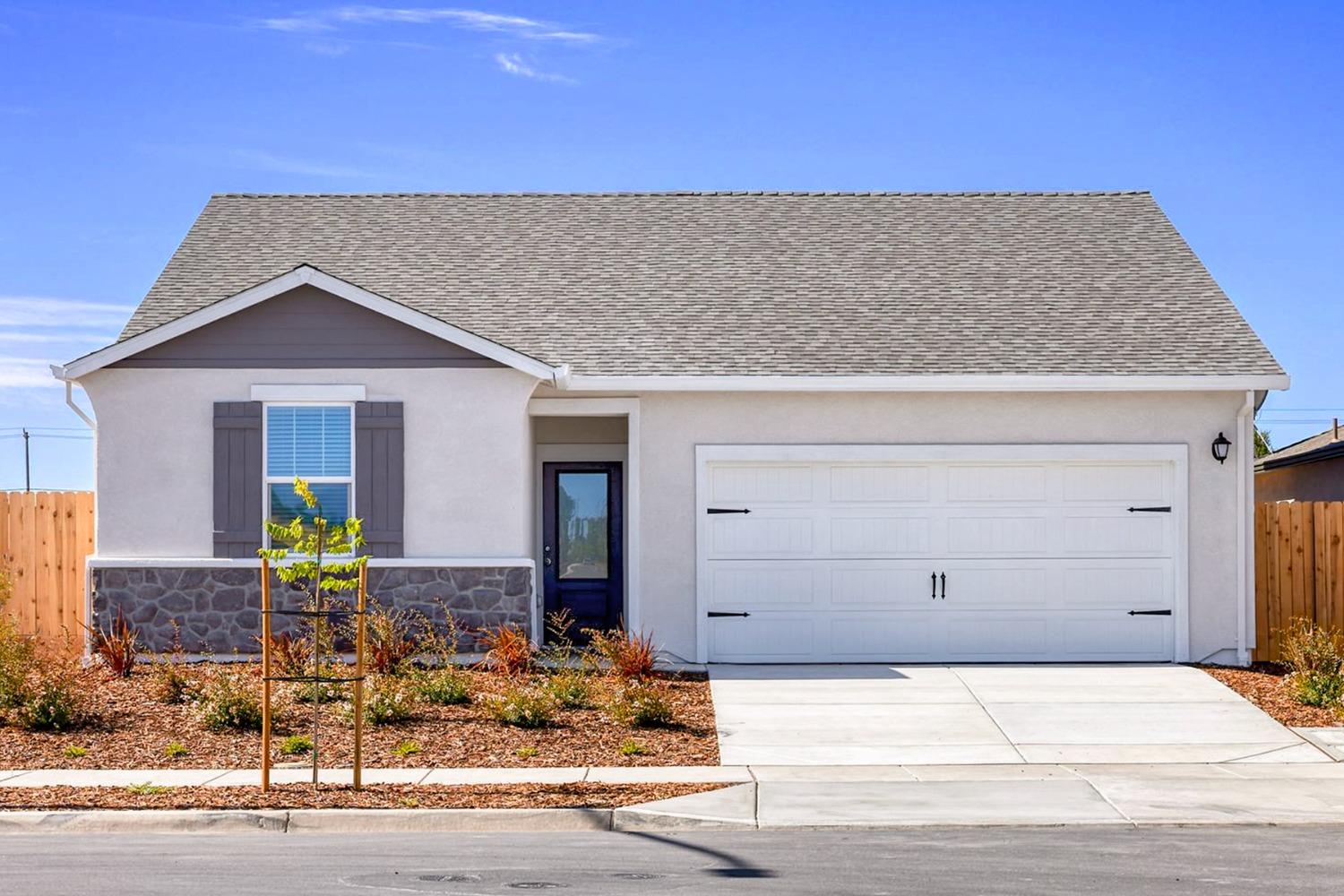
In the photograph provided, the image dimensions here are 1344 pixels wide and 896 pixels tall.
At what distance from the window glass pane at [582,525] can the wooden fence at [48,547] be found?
552 cm

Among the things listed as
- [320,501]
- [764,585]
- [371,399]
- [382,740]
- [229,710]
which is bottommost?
[382,740]

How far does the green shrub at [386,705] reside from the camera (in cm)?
1266

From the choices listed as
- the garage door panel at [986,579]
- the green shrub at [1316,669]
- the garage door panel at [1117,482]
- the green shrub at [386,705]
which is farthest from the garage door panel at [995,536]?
the green shrub at [386,705]

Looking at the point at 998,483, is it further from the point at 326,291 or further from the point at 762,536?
the point at 326,291

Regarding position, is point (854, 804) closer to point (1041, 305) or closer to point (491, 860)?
point (491, 860)

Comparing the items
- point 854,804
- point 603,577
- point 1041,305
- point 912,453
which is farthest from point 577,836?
point 1041,305

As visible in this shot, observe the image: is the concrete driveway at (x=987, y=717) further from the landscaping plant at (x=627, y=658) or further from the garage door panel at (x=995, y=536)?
the garage door panel at (x=995, y=536)

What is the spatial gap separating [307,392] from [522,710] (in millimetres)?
4778

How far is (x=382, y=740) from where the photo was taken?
39.7ft

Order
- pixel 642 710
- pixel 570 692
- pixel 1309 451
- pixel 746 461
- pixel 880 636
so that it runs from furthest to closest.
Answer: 1. pixel 1309 451
2. pixel 880 636
3. pixel 746 461
4. pixel 570 692
5. pixel 642 710

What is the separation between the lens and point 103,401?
15.5 m

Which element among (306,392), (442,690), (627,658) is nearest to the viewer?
(442,690)

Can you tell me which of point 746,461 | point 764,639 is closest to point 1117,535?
point 764,639

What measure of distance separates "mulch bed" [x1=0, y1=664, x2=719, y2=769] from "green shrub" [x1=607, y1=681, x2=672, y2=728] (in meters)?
0.10
